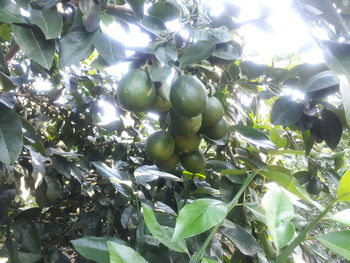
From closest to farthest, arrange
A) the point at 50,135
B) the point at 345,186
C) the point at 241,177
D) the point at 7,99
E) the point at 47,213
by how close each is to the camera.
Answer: the point at 345,186 → the point at 7,99 → the point at 241,177 → the point at 47,213 → the point at 50,135

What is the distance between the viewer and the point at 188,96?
30.6 inches

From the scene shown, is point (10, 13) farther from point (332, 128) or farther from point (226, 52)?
point (332, 128)

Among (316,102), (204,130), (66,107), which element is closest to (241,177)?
(204,130)

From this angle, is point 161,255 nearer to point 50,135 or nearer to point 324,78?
point 324,78

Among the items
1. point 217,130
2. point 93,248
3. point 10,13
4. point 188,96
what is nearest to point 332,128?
point 217,130

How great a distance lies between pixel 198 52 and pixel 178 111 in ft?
0.48

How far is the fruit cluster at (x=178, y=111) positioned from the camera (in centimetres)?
79

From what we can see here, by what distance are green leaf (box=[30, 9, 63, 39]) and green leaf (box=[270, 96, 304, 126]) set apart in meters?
0.56

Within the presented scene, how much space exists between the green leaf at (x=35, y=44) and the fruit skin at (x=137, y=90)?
7.3 inches

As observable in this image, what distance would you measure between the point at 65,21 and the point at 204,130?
47cm

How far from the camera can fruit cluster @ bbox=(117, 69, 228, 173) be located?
0.79 metres

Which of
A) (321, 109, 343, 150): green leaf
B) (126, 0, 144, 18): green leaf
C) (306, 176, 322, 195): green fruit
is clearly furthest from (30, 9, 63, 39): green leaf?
(306, 176, 322, 195): green fruit

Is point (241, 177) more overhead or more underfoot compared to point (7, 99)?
more underfoot

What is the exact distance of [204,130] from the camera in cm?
95
